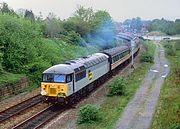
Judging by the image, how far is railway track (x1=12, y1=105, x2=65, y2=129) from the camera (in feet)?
66.3

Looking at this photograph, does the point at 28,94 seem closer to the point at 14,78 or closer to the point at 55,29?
the point at 14,78

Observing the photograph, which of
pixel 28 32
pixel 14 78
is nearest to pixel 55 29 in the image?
pixel 28 32

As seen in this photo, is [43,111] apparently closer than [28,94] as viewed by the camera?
Yes

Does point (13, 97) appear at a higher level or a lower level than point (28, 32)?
lower

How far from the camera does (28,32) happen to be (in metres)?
36.2

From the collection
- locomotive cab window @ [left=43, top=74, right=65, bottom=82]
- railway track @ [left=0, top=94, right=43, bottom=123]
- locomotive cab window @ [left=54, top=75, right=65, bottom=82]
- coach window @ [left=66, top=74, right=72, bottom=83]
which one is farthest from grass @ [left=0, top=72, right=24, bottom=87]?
coach window @ [left=66, top=74, right=72, bottom=83]

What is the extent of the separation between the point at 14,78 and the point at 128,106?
10489mm

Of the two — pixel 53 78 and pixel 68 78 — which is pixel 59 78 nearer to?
pixel 53 78

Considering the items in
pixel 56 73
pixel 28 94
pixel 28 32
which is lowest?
pixel 28 94

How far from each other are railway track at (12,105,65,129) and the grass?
5.02 m

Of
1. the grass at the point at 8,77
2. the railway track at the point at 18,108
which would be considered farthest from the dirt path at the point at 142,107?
the grass at the point at 8,77

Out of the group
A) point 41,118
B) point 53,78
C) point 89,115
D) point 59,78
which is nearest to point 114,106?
point 59,78

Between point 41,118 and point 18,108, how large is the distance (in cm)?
314

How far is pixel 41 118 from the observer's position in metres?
22.1
